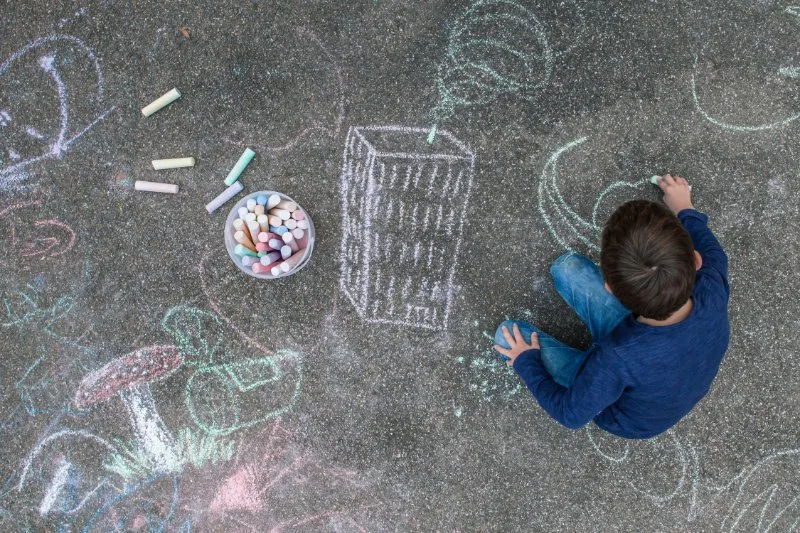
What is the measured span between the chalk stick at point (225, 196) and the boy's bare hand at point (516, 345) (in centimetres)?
134

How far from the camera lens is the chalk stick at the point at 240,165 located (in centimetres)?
233

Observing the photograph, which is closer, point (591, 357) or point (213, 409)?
point (591, 357)

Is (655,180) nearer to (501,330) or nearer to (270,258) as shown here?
(501,330)

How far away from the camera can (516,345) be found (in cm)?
221

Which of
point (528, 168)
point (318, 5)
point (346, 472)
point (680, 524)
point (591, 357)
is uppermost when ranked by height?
point (318, 5)

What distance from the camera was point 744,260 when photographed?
91.6 inches

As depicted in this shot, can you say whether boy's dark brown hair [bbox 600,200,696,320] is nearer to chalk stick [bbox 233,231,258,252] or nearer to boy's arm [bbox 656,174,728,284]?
boy's arm [bbox 656,174,728,284]

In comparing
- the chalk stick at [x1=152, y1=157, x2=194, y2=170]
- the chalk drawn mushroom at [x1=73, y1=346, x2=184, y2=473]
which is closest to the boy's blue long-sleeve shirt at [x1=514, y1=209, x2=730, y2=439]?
the chalk drawn mushroom at [x1=73, y1=346, x2=184, y2=473]

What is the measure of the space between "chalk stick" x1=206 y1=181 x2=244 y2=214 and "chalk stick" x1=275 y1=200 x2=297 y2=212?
0.24 m

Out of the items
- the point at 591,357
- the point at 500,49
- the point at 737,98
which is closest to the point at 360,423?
the point at 591,357

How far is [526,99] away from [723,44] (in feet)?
2.95

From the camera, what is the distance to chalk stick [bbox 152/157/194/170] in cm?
233

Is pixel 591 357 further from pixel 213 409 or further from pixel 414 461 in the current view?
pixel 213 409

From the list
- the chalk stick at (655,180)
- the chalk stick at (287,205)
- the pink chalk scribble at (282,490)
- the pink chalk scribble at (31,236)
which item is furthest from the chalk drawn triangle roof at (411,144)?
the pink chalk scribble at (31,236)
